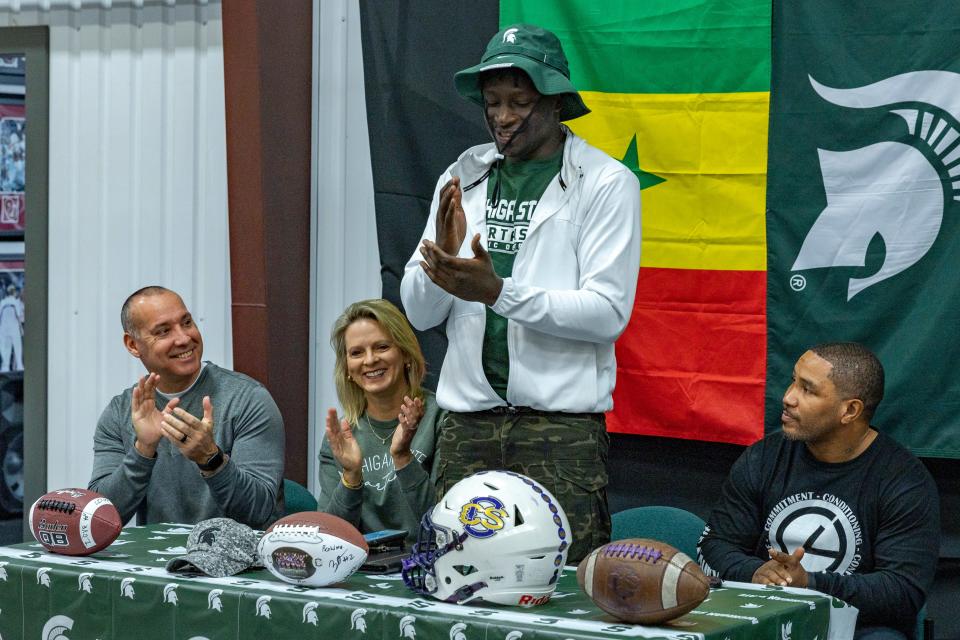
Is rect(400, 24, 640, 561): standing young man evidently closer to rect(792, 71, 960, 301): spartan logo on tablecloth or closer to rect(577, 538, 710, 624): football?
rect(577, 538, 710, 624): football

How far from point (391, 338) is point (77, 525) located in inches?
42.5

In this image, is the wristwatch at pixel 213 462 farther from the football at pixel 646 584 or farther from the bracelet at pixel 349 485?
the football at pixel 646 584

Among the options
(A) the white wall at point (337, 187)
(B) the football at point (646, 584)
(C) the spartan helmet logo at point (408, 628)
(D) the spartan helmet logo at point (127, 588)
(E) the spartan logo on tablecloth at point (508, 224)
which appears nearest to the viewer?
(B) the football at point (646, 584)

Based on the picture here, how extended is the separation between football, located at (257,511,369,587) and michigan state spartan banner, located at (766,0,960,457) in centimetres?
169

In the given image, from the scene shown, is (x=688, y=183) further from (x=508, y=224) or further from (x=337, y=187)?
(x=337, y=187)

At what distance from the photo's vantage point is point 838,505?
288 cm

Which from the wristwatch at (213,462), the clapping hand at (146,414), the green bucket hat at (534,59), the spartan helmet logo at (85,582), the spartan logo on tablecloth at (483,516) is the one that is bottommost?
the spartan helmet logo at (85,582)

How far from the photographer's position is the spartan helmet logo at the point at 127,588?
245cm

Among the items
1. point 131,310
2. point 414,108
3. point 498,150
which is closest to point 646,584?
point 498,150

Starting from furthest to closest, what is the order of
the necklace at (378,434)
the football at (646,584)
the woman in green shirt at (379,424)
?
the necklace at (378,434), the woman in green shirt at (379,424), the football at (646,584)

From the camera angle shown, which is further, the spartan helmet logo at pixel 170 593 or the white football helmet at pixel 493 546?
the spartan helmet logo at pixel 170 593

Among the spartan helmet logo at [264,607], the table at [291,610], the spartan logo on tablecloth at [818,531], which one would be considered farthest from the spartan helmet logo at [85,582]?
the spartan logo on tablecloth at [818,531]

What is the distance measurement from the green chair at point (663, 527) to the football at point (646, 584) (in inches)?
44.4

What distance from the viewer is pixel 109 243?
4.67m
